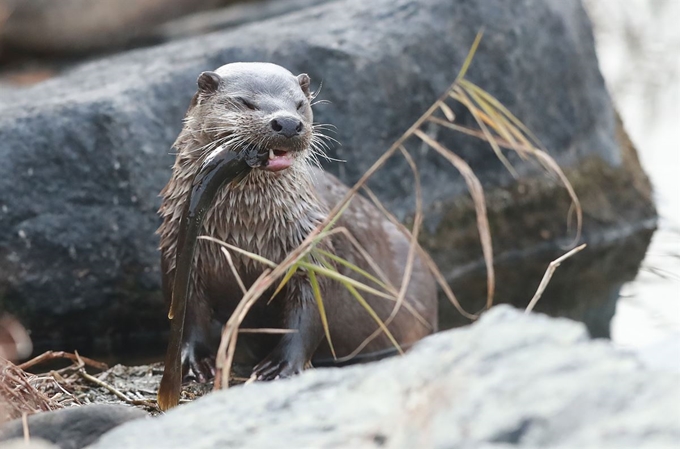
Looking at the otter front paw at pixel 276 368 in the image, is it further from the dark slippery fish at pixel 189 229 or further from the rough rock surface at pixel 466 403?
the rough rock surface at pixel 466 403

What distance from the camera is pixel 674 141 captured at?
22.8ft

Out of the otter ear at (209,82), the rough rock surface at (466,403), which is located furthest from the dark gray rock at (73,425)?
the otter ear at (209,82)

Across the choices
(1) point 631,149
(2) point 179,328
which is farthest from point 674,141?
(2) point 179,328

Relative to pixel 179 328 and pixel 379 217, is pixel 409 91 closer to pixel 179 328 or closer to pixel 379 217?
pixel 379 217

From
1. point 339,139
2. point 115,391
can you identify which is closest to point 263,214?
point 115,391

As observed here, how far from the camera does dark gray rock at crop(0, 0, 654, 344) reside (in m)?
4.29

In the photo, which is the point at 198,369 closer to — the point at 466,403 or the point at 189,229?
the point at 189,229

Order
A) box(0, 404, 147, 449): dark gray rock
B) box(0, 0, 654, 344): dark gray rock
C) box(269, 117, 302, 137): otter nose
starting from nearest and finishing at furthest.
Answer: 1. box(0, 404, 147, 449): dark gray rock
2. box(269, 117, 302, 137): otter nose
3. box(0, 0, 654, 344): dark gray rock

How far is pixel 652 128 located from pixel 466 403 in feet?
19.9

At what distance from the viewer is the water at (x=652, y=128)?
4.37 m

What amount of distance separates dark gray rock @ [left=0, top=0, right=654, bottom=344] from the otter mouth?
160 cm

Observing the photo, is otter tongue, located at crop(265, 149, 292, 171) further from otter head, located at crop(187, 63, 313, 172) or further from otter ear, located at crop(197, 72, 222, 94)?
otter ear, located at crop(197, 72, 222, 94)

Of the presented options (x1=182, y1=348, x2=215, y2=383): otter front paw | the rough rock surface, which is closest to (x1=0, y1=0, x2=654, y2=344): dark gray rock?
(x1=182, y1=348, x2=215, y2=383): otter front paw

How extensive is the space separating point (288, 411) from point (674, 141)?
585 centimetres
